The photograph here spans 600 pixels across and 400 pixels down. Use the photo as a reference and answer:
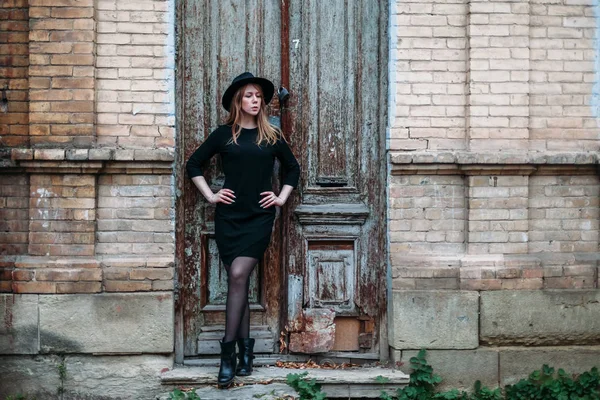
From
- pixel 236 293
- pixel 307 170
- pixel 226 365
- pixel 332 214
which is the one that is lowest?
pixel 226 365

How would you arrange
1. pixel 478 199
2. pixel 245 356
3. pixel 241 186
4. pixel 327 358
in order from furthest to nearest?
pixel 327 358
pixel 478 199
pixel 245 356
pixel 241 186

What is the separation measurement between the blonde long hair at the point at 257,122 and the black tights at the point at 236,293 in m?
0.88

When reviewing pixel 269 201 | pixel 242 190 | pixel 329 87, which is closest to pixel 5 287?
pixel 242 190

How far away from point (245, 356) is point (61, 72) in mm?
2462

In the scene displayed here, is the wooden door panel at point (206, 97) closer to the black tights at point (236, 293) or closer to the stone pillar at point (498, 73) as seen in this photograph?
the black tights at point (236, 293)

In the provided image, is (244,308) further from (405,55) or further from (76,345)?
(405,55)

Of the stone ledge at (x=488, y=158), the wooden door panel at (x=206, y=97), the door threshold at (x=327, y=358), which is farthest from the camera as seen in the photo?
the door threshold at (x=327, y=358)

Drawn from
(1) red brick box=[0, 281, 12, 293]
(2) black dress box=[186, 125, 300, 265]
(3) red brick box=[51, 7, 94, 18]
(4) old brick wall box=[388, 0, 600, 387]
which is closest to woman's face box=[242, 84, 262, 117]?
(2) black dress box=[186, 125, 300, 265]

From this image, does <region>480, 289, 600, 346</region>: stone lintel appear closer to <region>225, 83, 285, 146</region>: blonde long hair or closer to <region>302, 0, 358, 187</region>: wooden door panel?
<region>302, 0, 358, 187</region>: wooden door panel

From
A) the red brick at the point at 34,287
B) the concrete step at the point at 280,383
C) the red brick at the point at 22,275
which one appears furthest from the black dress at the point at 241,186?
the red brick at the point at 22,275

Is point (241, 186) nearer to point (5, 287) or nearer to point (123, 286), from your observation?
point (123, 286)

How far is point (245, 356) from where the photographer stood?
18.2ft

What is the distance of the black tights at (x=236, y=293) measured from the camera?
17.5 feet

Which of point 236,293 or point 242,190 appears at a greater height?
point 242,190
